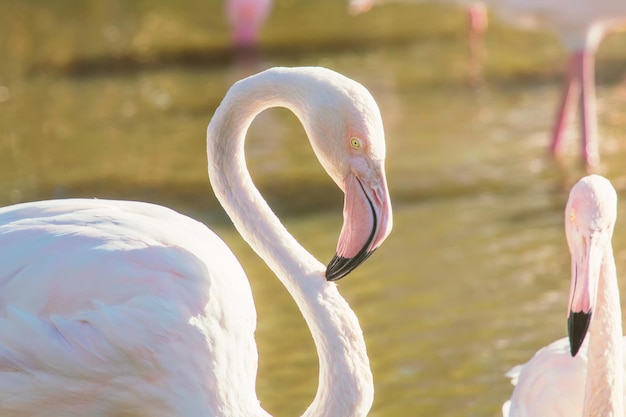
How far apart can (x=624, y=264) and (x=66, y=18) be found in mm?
7041

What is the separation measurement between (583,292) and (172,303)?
1.18 meters

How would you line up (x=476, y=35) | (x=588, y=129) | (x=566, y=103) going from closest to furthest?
(x=588, y=129)
(x=566, y=103)
(x=476, y=35)

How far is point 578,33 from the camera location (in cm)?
764

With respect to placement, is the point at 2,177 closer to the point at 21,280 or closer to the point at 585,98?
the point at 585,98

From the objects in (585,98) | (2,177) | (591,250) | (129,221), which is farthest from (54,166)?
(591,250)

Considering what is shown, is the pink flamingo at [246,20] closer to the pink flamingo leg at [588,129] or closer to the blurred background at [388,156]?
the blurred background at [388,156]

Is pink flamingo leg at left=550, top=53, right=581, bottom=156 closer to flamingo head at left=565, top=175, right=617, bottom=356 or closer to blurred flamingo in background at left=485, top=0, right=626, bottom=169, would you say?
blurred flamingo in background at left=485, top=0, right=626, bottom=169

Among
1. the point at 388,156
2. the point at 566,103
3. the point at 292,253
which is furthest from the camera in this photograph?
the point at 388,156

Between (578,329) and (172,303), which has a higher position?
(578,329)

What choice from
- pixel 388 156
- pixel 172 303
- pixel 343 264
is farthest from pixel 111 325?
pixel 388 156

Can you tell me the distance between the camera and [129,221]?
3.62 meters

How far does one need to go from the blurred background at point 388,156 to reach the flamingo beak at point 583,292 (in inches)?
45.0

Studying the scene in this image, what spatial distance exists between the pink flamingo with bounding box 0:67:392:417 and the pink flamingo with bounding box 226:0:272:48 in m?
6.73

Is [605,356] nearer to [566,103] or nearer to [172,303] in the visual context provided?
[172,303]
